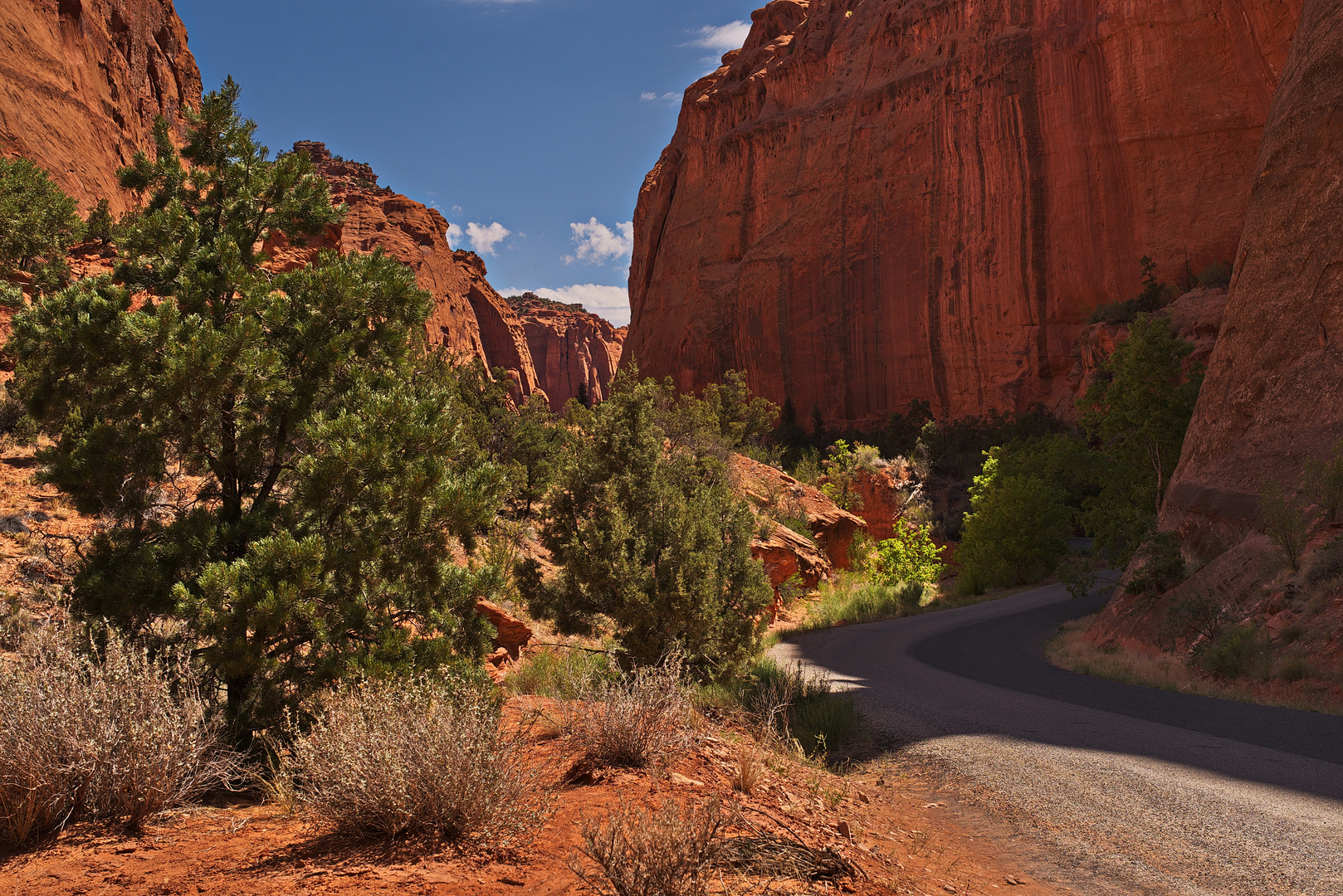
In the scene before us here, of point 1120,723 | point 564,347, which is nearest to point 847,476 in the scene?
point 1120,723

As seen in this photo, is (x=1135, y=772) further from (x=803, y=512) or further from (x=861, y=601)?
(x=803, y=512)

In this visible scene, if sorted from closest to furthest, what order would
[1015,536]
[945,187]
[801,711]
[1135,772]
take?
[1135,772]
[801,711]
[1015,536]
[945,187]

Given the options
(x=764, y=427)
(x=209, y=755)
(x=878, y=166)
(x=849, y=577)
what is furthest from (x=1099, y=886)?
(x=878, y=166)

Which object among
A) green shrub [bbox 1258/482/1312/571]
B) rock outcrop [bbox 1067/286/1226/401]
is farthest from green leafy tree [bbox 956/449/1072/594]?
green shrub [bbox 1258/482/1312/571]

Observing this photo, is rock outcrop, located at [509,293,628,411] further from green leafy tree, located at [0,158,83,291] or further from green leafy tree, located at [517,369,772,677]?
green leafy tree, located at [517,369,772,677]

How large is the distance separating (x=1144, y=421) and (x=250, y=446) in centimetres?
2427

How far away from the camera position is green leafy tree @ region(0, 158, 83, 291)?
20.7 meters

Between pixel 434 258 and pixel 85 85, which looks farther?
pixel 434 258

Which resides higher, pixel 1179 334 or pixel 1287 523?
pixel 1179 334

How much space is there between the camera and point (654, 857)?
351 cm

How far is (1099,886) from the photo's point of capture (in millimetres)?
4730

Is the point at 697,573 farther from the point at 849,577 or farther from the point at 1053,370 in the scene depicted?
the point at 1053,370

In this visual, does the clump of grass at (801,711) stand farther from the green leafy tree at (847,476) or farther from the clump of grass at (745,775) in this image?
the green leafy tree at (847,476)

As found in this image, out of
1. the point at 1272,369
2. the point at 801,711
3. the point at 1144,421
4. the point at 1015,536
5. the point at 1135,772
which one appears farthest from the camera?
the point at 1015,536
